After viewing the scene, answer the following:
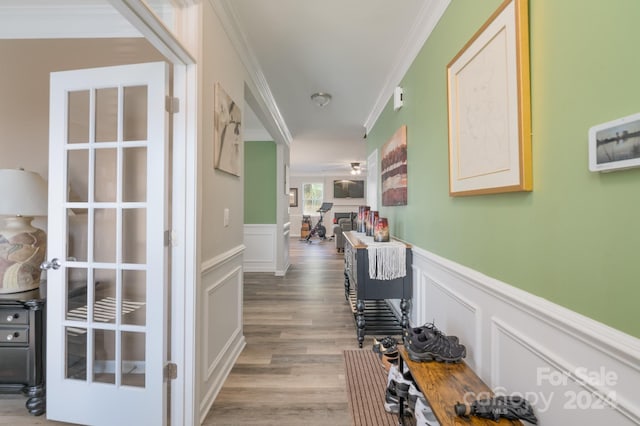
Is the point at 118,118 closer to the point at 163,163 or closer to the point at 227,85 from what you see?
the point at 163,163

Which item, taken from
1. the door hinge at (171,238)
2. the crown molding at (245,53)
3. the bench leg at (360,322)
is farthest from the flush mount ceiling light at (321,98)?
Answer: the door hinge at (171,238)

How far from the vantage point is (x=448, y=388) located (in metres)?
1.14

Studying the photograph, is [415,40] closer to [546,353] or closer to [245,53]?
[245,53]

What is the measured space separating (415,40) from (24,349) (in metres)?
3.29

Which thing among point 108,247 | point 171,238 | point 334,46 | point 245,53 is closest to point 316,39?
point 334,46

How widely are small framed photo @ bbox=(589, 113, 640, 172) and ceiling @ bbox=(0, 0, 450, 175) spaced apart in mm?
1404

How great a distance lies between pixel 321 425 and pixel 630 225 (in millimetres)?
1634

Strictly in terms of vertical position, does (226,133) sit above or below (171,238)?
above

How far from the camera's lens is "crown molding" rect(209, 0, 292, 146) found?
1.85m

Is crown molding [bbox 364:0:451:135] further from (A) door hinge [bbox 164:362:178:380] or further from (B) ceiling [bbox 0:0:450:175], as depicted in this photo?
(A) door hinge [bbox 164:362:178:380]

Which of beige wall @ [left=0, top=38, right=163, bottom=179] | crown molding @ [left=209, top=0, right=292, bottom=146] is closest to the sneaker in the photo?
crown molding @ [left=209, top=0, right=292, bottom=146]

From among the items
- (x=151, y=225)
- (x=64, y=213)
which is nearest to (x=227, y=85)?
(x=151, y=225)

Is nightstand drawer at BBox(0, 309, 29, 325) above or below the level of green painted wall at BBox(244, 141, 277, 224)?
below

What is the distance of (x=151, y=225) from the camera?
1.50 meters
